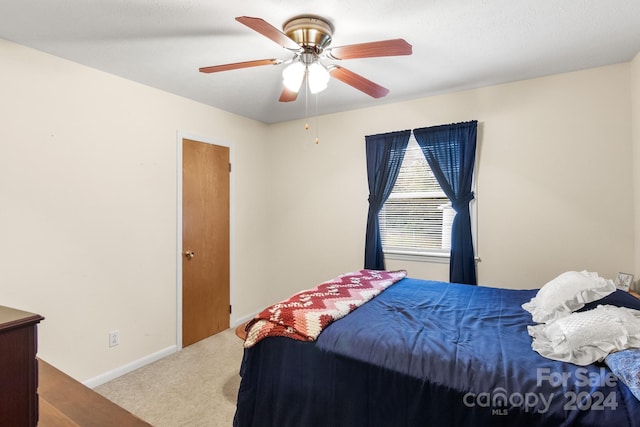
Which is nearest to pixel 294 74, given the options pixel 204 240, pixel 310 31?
pixel 310 31

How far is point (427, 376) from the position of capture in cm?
139

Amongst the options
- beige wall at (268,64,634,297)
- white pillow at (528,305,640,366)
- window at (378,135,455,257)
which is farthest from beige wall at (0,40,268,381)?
white pillow at (528,305,640,366)

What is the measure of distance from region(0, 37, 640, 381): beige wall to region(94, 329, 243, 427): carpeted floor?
0.23 metres

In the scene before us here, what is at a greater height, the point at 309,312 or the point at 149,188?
the point at 149,188

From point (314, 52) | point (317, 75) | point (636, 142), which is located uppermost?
point (314, 52)

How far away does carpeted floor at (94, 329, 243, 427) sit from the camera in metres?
2.17

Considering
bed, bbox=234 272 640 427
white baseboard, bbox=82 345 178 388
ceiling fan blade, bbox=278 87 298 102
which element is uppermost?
ceiling fan blade, bbox=278 87 298 102

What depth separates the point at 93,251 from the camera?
255 cm

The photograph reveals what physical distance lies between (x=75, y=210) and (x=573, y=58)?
394 cm

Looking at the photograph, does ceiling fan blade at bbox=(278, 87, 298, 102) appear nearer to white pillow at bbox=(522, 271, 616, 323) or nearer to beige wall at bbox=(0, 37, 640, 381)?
beige wall at bbox=(0, 37, 640, 381)

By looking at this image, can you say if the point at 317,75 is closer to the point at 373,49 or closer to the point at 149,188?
the point at 373,49

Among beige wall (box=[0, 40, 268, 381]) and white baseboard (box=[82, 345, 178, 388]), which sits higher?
beige wall (box=[0, 40, 268, 381])

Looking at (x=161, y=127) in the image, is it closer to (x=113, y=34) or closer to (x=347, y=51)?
(x=113, y=34)

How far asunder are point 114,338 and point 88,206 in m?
1.12
